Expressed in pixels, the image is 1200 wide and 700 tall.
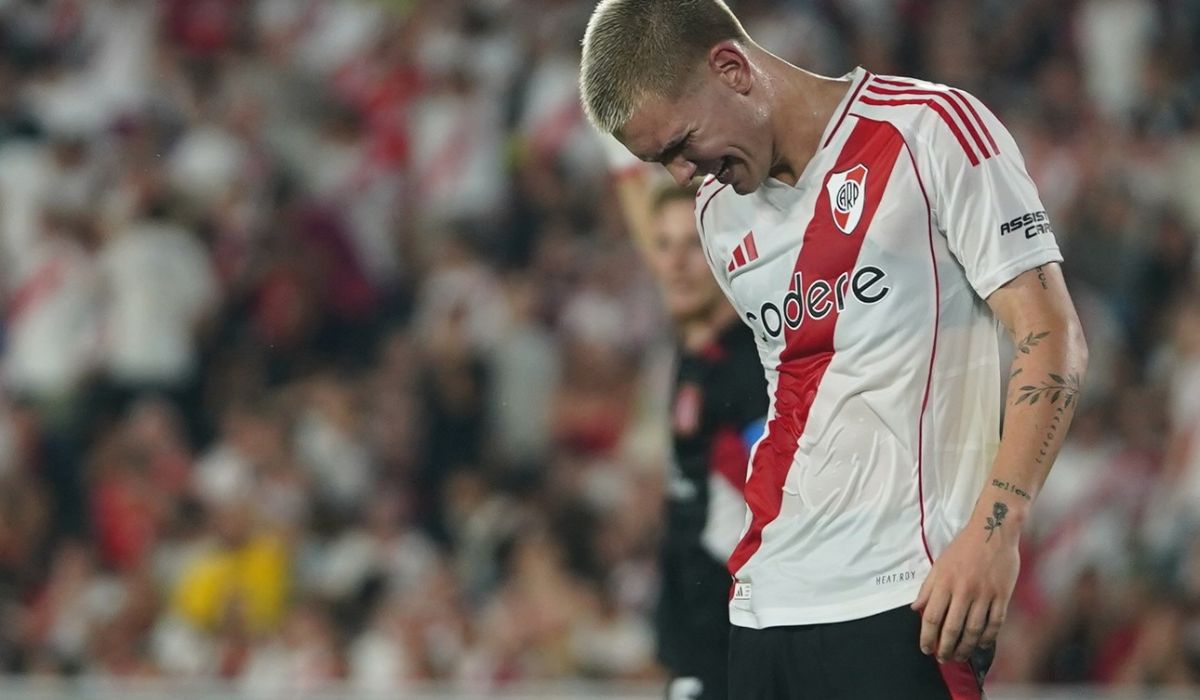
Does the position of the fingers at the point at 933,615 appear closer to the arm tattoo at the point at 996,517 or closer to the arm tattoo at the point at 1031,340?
the arm tattoo at the point at 996,517

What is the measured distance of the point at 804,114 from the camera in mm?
3160

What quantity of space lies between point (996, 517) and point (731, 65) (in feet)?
2.81

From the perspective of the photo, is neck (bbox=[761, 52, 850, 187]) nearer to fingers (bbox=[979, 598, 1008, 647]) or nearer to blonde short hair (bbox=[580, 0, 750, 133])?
blonde short hair (bbox=[580, 0, 750, 133])

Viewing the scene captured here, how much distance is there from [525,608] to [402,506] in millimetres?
999

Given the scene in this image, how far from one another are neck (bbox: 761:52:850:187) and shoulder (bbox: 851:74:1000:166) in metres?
0.06

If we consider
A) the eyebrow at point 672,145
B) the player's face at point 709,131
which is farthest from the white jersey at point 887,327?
the eyebrow at point 672,145

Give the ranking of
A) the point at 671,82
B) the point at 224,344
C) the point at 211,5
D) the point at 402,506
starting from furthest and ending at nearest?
1. the point at 211,5
2. the point at 224,344
3. the point at 402,506
4. the point at 671,82

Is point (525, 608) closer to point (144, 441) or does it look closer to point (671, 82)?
point (144, 441)

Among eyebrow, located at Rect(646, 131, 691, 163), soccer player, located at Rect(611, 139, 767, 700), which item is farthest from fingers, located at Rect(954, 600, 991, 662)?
soccer player, located at Rect(611, 139, 767, 700)

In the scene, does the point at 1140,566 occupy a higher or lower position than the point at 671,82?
lower

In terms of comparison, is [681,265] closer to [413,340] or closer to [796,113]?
[796,113]

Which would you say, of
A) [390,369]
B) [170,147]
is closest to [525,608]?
[390,369]

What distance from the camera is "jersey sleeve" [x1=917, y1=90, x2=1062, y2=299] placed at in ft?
9.55

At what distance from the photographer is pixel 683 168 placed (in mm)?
3096
